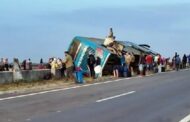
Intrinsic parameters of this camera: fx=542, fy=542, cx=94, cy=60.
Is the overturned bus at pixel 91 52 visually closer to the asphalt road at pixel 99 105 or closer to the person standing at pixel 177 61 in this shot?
the person standing at pixel 177 61

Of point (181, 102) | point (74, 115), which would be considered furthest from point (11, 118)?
point (181, 102)

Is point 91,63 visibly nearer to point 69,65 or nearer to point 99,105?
point 69,65

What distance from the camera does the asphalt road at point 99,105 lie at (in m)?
14.5

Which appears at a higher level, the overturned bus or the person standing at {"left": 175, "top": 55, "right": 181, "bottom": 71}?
the overturned bus

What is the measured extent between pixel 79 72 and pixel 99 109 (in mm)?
12317

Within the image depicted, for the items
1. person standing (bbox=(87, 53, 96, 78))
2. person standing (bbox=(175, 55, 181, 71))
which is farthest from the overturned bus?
person standing (bbox=(175, 55, 181, 71))

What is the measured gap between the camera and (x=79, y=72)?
2859cm

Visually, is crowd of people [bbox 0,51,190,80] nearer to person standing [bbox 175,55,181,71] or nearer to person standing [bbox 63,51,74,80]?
person standing [bbox 63,51,74,80]

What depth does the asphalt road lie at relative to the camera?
14508 mm

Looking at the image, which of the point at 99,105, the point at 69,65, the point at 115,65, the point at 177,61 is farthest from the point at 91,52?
the point at 99,105

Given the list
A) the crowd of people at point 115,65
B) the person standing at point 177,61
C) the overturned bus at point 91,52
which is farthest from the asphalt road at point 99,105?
the person standing at point 177,61

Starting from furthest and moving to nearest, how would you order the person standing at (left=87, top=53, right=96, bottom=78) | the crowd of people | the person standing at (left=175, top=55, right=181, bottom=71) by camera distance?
the person standing at (left=175, top=55, right=181, bottom=71), the person standing at (left=87, top=53, right=96, bottom=78), the crowd of people

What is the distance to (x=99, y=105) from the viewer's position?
17.4 metres

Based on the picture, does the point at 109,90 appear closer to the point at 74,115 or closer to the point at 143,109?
the point at 143,109
